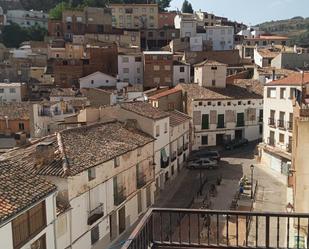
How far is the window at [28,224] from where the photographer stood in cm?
1268

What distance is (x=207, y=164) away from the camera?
3597 cm

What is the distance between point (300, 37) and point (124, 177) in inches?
4353

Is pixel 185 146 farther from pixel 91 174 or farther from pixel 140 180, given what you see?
pixel 91 174

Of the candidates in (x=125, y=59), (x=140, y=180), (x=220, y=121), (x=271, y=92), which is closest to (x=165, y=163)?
(x=140, y=180)

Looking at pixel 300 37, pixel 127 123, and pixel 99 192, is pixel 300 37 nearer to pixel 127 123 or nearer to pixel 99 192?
pixel 127 123

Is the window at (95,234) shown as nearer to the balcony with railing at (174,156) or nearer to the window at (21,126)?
the balcony with railing at (174,156)

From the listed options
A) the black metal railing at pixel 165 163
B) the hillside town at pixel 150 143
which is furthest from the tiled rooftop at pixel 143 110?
the black metal railing at pixel 165 163

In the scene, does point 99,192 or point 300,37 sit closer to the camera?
point 99,192

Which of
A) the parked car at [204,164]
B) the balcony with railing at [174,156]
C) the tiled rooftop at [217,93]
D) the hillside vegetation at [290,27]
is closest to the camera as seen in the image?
the balcony with railing at [174,156]

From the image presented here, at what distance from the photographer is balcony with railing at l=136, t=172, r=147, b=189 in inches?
1003

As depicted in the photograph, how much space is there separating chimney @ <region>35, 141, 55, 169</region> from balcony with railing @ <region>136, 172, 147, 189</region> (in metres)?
6.95

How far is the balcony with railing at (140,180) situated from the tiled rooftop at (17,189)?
10.7 meters

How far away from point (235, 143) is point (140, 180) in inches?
753

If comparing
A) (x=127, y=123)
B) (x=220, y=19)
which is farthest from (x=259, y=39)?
(x=127, y=123)
